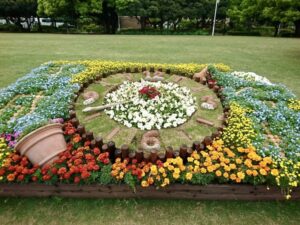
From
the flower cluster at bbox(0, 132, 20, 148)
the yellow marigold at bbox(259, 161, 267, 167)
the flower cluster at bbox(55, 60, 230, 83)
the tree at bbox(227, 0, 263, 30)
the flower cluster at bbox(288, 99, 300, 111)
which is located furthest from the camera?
the tree at bbox(227, 0, 263, 30)

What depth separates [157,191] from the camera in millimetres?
3084

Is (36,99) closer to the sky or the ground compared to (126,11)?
closer to the ground

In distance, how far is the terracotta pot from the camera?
10.2 ft

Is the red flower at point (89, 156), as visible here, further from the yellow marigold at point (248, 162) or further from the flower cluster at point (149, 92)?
the yellow marigold at point (248, 162)

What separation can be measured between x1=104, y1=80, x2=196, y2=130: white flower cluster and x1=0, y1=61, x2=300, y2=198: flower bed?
19 centimetres

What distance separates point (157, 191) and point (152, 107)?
5.58ft

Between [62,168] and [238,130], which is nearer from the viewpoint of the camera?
[62,168]

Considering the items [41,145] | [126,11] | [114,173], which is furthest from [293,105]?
[126,11]

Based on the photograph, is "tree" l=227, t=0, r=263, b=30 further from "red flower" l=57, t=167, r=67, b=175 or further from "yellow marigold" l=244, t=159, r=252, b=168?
"red flower" l=57, t=167, r=67, b=175

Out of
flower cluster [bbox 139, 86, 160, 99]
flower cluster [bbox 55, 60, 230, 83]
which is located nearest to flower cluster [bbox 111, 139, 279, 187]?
flower cluster [bbox 139, 86, 160, 99]

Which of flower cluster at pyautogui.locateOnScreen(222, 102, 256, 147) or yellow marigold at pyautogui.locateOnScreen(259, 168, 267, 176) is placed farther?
flower cluster at pyautogui.locateOnScreen(222, 102, 256, 147)

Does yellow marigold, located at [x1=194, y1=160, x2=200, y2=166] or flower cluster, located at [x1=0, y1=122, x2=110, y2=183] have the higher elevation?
yellow marigold, located at [x1=194, y1=160, x2=200, y2=166]

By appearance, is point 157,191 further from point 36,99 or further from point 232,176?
point 36,99

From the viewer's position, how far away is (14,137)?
12.3ft
